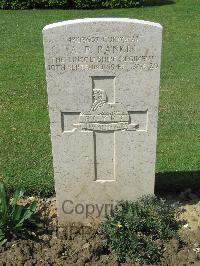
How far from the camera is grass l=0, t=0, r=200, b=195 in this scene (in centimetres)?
568

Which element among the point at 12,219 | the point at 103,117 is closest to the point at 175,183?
the point at 103,117

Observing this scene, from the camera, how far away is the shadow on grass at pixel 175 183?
16.9ft

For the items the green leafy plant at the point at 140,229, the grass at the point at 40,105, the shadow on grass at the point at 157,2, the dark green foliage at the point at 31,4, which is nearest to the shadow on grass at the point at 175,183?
the grass at the point at 40,105

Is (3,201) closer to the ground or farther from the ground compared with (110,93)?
closer to the ground

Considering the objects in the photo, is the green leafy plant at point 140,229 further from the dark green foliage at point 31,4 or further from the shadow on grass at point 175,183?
the dark green foliage at point 31,4

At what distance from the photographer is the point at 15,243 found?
4074mm

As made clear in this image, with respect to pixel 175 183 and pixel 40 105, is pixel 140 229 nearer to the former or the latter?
pixel 175 183

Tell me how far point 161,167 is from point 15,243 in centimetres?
222

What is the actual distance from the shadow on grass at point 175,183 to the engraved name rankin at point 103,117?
126 cm

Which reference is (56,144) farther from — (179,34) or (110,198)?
(179,34)

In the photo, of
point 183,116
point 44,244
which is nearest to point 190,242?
point 44,244

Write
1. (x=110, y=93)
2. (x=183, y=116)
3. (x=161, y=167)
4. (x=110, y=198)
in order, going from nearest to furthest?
(x=110, y=93) → (x=110, y=198) → (x=161, y=167) → (x=183, y=116)

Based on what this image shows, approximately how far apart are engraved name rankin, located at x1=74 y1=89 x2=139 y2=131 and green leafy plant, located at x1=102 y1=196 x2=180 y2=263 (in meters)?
0.79

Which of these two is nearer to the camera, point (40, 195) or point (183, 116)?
point (40, 195)
